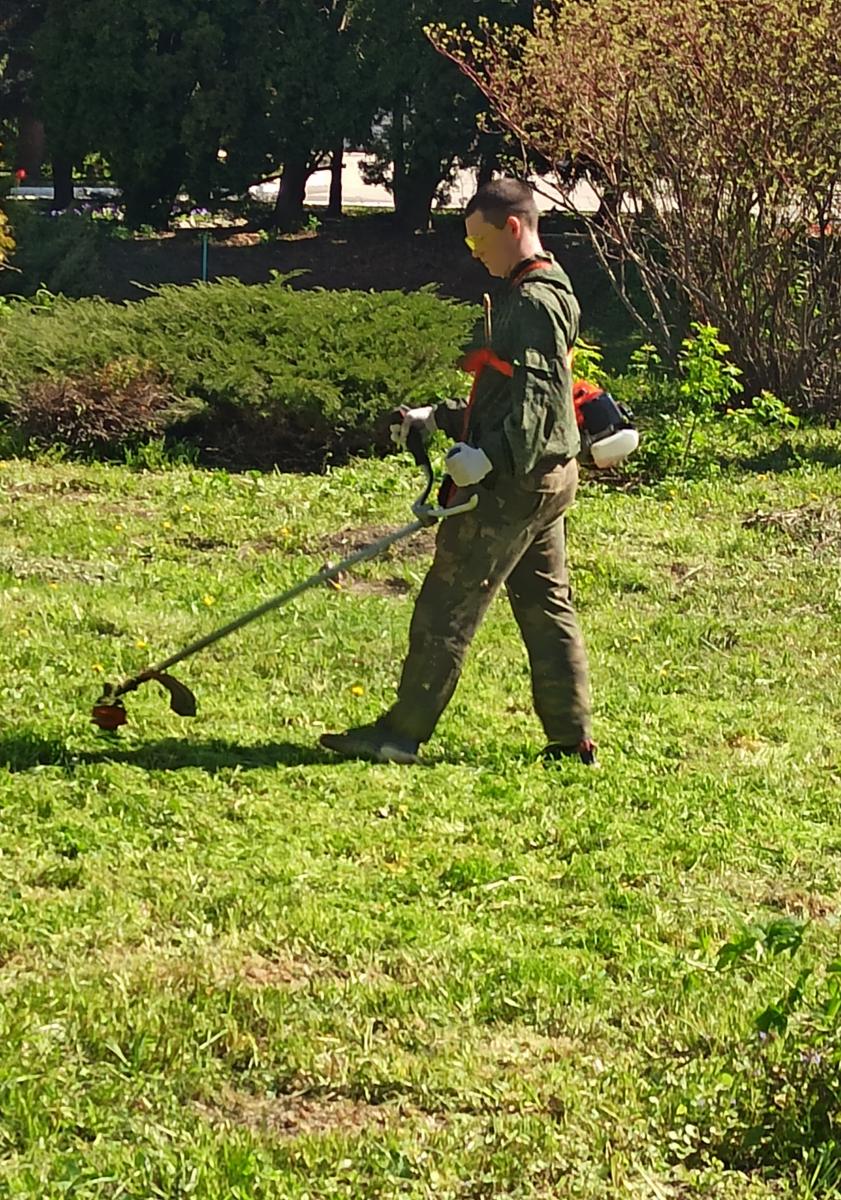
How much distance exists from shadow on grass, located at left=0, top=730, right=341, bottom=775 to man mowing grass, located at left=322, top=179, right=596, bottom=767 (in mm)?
141

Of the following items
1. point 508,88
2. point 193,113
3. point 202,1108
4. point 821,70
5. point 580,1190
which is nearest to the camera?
point 580,1190

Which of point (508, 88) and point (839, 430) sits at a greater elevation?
point (508, 88)

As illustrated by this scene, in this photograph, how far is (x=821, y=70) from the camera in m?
10.9

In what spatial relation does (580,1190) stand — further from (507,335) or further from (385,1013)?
(507,335)

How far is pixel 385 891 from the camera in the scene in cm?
440

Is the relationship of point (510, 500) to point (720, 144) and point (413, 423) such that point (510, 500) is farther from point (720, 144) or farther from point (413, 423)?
point (720, 144)

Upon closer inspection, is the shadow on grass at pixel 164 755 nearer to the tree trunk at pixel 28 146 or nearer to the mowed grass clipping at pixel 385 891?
the mowed grass clipping at pixel 385 891

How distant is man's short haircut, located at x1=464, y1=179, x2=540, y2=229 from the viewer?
5090 millimetres

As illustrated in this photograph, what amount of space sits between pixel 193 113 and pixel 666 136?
42.6 feet

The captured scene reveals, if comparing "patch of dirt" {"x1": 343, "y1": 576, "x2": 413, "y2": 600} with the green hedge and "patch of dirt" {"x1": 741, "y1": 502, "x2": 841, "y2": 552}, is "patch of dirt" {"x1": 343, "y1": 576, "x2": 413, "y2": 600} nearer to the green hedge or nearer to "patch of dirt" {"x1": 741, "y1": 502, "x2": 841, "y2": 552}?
"patch of dirt" {"x1": 741, "y1": 502, "x2": 841, "y2": 552}

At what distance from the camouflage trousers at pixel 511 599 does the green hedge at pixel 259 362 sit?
17.3ft

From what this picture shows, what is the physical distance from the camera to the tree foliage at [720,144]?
1105 centimetres

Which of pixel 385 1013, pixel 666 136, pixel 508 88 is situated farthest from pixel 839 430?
pixel 385 1013

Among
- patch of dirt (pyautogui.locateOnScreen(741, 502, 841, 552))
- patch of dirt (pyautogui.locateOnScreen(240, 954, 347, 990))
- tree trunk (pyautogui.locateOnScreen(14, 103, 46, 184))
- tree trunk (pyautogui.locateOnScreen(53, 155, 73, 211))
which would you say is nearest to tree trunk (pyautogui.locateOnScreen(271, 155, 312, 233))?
tree trunk (pyautogui.locateOnScreen(53, 155, 73, 211))
